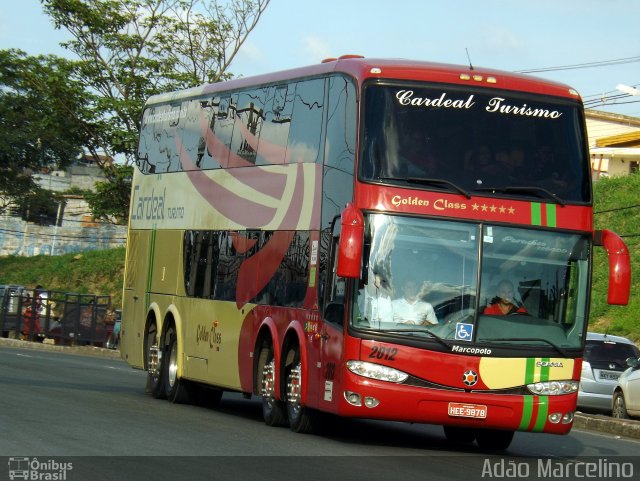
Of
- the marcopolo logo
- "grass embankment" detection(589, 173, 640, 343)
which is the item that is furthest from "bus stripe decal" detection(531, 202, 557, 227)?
"grass embankment" detection(589, 173, 640, 343)

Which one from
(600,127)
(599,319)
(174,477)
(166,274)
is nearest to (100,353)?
(599,319)

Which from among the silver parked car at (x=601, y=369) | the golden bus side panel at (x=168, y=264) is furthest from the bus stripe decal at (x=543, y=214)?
the silver parked car at (x=601, y=369)

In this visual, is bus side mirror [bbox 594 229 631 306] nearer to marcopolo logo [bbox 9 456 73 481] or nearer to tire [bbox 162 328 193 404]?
marcopolo logo [bbox 9 456 73 481]

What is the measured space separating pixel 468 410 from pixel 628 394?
10415 mm

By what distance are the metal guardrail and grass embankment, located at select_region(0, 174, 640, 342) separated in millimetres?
14324

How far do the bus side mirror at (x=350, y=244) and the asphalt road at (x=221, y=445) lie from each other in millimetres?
1811

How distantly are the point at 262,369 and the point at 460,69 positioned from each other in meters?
4.53

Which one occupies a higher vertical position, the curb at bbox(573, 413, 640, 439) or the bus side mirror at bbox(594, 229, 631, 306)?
the bus side mirror at bbox(594, 229, 631, 306)

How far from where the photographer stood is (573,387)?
46.0ft

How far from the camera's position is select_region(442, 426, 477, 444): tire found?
16.0 metres

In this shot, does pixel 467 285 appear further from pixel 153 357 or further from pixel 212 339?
pixel 153 357

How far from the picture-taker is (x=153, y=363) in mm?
20469

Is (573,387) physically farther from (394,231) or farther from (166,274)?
(166,274)

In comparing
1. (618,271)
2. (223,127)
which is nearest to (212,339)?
(223,127)
